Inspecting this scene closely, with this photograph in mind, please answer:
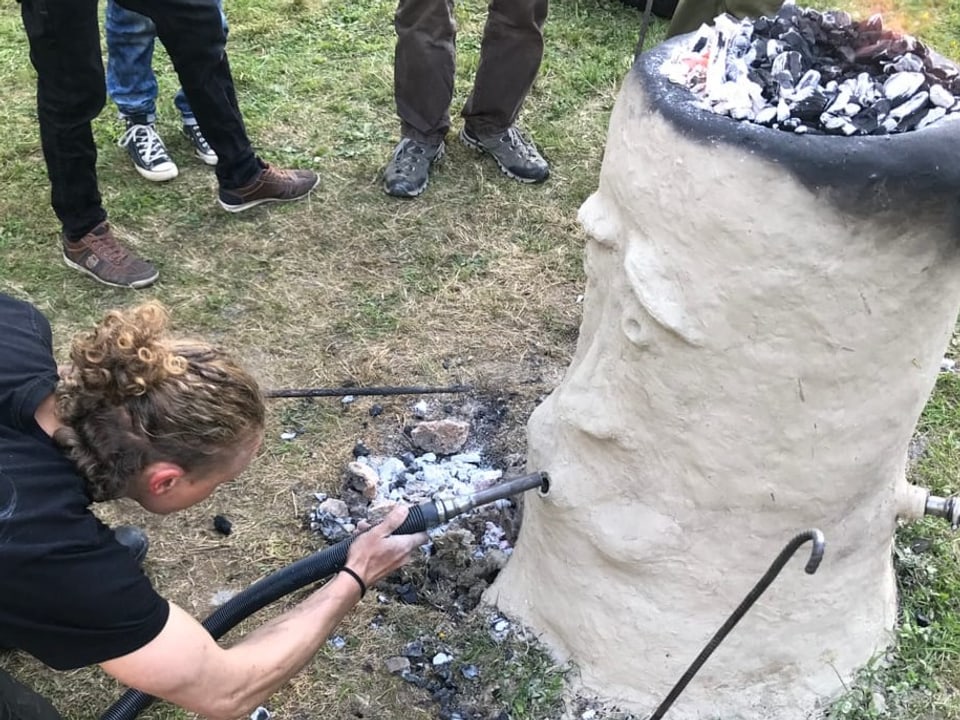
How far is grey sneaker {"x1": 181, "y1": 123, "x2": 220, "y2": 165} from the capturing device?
165 inches

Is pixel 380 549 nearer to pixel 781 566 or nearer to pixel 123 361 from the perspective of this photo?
pixel 123 361

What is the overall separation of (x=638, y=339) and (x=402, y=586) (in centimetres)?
106

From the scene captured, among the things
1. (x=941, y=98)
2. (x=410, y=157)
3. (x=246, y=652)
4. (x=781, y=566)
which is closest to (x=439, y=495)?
(x=246, y=652)

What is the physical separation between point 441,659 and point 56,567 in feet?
3.45

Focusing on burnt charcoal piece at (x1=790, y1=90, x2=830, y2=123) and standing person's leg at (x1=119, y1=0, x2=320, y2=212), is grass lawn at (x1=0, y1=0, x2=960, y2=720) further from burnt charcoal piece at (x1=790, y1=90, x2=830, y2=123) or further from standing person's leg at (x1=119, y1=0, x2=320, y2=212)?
burnt charcoal piece at (x1=790, y1=90, x2=830, y2=123)

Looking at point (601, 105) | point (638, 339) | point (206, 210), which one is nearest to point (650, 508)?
point (638, 339)

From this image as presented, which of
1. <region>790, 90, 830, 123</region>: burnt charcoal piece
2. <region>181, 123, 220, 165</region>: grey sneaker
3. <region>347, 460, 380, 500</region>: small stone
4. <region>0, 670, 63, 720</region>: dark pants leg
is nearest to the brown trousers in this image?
<region>181, 123, 220, 165</region>: grey sneaker

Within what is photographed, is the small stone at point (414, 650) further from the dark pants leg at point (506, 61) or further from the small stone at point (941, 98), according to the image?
the dark pants leg at point (506, 61)

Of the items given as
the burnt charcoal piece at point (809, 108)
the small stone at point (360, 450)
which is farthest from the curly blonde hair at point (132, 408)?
the small stone at point (360, 450)

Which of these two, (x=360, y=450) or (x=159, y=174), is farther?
(x=159, y=174)

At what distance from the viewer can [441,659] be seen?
2.32 meters

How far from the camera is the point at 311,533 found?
2.67 metres

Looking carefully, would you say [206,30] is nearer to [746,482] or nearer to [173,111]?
[173,111]

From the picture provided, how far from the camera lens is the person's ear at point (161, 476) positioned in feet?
5.50
